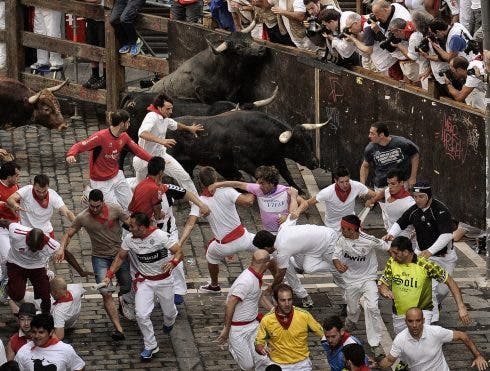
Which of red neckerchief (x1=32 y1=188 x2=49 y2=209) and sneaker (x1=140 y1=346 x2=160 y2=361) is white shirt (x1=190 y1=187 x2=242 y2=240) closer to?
red neckerchief (x1=32 y1=188 x2=49 y2=209)

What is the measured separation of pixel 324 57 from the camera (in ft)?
79.2

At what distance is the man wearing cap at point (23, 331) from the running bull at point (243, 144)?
22.9ft

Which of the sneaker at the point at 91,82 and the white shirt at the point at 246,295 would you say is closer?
the white shirt at the point at 246,295

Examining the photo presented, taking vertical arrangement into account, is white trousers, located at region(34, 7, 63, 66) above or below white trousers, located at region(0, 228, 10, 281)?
below

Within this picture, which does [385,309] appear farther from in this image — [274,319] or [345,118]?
[345,118]

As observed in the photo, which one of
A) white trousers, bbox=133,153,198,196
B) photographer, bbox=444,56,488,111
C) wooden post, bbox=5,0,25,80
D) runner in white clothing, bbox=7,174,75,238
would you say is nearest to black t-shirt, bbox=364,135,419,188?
photographer, bbox=444,56,488,111

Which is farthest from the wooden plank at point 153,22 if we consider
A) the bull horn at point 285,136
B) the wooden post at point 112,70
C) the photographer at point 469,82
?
the photographer at point 469,82

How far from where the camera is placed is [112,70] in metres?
27.4

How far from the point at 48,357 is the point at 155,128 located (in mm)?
6500

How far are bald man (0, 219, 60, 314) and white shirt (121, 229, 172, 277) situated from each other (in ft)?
3.19

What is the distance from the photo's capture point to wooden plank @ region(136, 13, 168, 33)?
89.3 feet

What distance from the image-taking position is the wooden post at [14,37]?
28.2 meters

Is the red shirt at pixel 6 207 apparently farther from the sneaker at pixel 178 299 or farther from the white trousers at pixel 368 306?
the white trousers at pixel 368 306

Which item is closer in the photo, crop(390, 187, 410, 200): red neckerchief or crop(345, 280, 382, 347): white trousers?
crop(345, 280, 382, 347): white trousers
